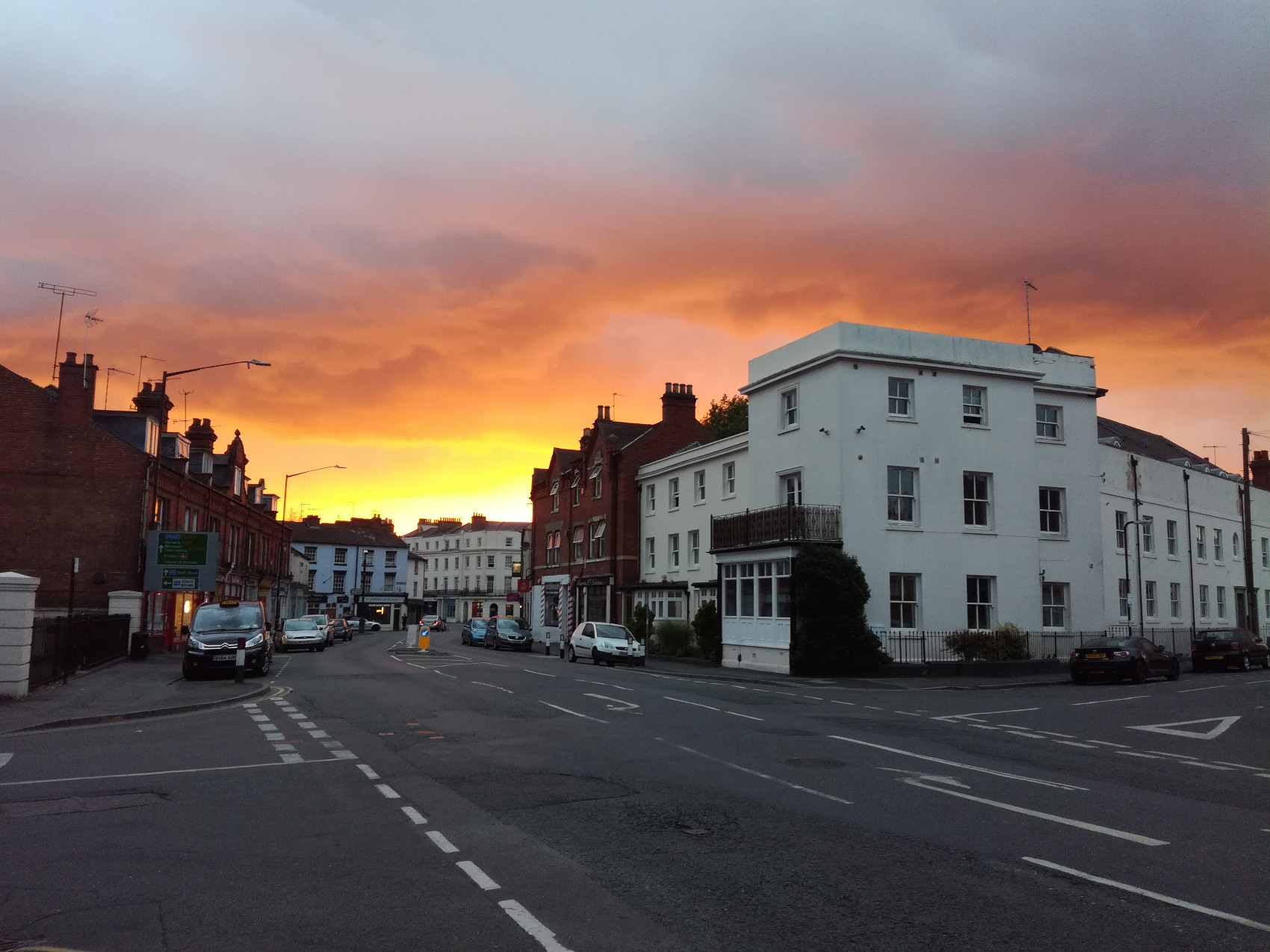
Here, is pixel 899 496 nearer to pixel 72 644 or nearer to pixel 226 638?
pixel 226 638

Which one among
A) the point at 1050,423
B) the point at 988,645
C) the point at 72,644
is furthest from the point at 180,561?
the point at 1050,423

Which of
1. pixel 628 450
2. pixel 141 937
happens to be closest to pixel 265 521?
pixel 628 450

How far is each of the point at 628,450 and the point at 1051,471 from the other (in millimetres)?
22896

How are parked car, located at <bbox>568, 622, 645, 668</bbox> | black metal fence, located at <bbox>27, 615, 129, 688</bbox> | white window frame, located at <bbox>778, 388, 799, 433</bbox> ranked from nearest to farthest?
1. black metal fence, located at <bbox>27, 615, 129, 688</bbox>
2. white window frame, located at <bbox>778, 388, 799, 433</bbox>
3. parked car, located at <bbox>568, 622, 645, 668</bbox>

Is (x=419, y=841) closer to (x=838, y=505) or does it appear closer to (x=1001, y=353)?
(x=838, y=505)

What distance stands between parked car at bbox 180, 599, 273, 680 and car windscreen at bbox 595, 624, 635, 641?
42.9 feet

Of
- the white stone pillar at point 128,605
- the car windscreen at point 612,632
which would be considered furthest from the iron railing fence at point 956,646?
the white stone pillar at point 128,605

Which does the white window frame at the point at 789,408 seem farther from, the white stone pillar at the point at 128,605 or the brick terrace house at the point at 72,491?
the white stone pillar at the point at 128,605

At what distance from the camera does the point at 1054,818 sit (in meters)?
9.21

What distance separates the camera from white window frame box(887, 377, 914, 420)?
33.6 m

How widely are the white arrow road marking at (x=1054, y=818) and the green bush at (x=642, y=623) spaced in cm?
3460

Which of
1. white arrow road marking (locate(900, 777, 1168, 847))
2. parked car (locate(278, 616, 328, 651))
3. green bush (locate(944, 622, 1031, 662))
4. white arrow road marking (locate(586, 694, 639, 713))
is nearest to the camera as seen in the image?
white arrow road marking (locate(900, 777, 1168, 847))

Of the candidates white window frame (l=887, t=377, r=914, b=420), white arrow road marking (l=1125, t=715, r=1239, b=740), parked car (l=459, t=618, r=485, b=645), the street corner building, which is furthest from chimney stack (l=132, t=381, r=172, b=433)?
the street corner building

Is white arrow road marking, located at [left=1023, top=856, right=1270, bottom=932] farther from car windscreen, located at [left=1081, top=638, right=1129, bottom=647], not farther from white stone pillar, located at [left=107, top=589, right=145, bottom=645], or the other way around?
white stone pillar, located at [left=107, top=589, right=145, bottom=645]
